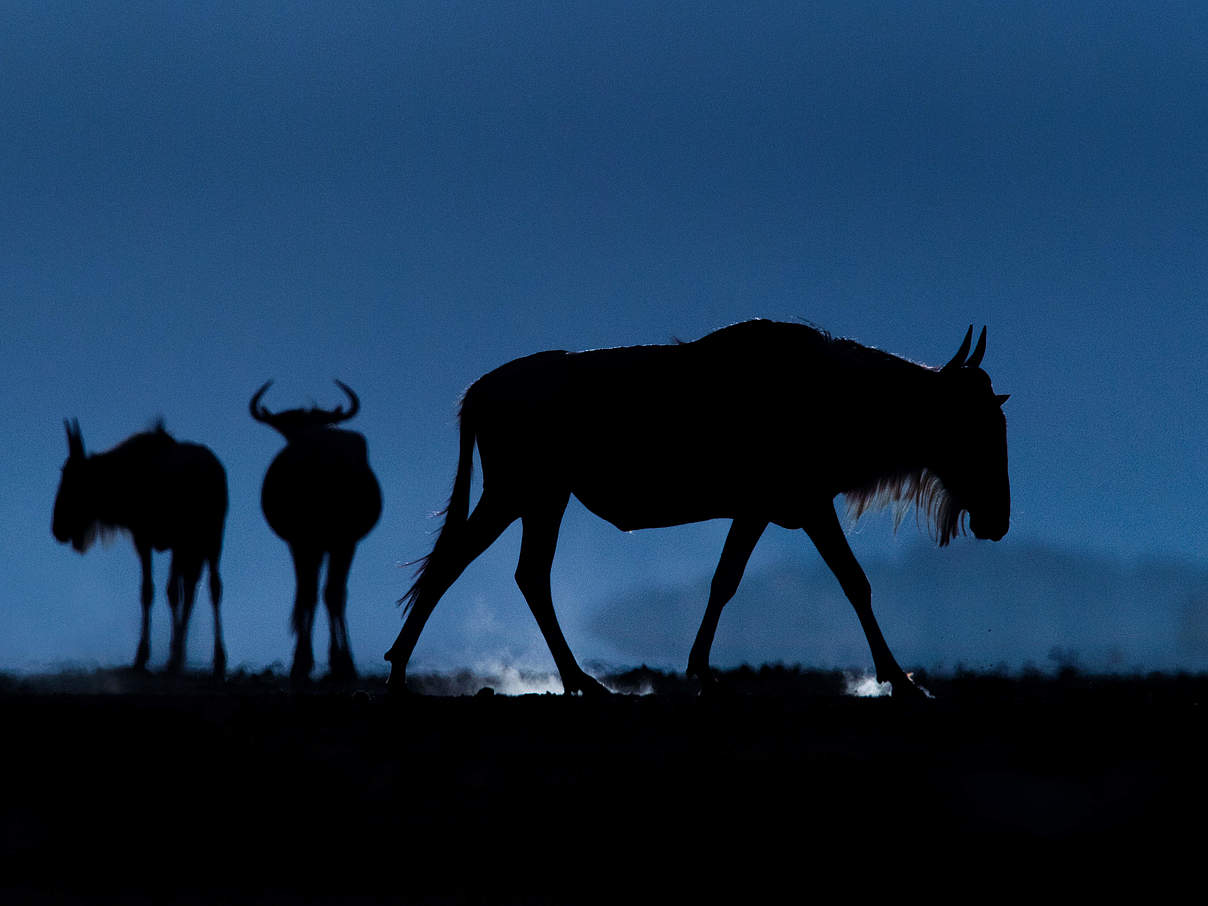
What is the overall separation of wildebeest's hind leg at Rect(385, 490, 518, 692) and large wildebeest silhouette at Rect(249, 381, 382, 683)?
598cm

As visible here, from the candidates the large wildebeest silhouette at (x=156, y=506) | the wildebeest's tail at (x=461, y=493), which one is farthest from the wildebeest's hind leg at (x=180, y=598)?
the wildebeest's tail at (x=461, y=493)

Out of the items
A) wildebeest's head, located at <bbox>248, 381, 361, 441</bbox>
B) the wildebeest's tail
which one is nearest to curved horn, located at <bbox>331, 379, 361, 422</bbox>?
wildebeest's head, located at <bbox>248, 381, 361, 441</bbox>

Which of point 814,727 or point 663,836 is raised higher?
point 814,727

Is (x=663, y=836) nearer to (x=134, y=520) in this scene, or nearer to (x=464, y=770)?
(x=464, y=770)

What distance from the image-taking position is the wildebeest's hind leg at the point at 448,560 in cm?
828

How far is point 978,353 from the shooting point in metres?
8.77

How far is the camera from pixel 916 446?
28.8 feet

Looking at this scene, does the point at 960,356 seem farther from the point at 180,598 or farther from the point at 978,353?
the point at 180,598

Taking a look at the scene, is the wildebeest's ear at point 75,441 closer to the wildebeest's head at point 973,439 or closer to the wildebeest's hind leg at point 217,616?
the wildebeest's hind leg at point 217,616

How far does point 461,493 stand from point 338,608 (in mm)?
5934

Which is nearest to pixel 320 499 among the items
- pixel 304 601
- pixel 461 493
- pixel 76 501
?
pixel 304 601

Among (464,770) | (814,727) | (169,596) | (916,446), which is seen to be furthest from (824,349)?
(169,596)

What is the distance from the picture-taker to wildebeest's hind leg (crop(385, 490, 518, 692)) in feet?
27.2

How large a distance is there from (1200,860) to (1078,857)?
40 cm
